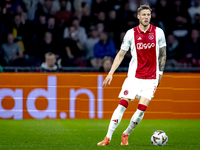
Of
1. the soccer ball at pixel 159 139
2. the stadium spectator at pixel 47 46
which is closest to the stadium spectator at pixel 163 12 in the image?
the stadium spectator at pixel 47 46

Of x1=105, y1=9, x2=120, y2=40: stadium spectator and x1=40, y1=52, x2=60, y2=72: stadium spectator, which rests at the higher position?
x1=105, y1=9, x2=120, y2=40: stadium spectator

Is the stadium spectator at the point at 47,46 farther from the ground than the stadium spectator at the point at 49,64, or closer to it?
farther from the ground

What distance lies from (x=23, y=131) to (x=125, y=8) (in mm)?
6709

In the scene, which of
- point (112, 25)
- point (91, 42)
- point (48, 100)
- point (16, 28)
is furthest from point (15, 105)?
point (112, 25)

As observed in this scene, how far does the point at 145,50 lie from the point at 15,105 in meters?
5.13

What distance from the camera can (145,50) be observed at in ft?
20.6

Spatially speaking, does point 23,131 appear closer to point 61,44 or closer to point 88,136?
point 88,136

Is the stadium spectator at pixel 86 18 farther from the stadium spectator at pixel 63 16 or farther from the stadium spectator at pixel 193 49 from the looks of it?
the stadium spectator at pixel 193 49

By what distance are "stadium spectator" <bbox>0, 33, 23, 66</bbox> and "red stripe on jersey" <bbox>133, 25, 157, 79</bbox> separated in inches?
263

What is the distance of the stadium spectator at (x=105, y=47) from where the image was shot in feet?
40.7

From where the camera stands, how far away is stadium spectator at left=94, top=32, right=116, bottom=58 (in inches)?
488

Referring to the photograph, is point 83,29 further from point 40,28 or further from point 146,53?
point 146,53

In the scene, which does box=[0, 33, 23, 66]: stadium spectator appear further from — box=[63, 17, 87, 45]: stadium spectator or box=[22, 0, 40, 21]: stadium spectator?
box=[63, 17, 87, 45]: stadium spectator

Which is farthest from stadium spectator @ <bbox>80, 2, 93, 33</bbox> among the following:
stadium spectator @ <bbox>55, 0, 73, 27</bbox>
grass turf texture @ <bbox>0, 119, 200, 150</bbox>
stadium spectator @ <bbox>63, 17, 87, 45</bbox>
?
grass turf texture @ <bbox>0, 119, 200, 150</bbox>
